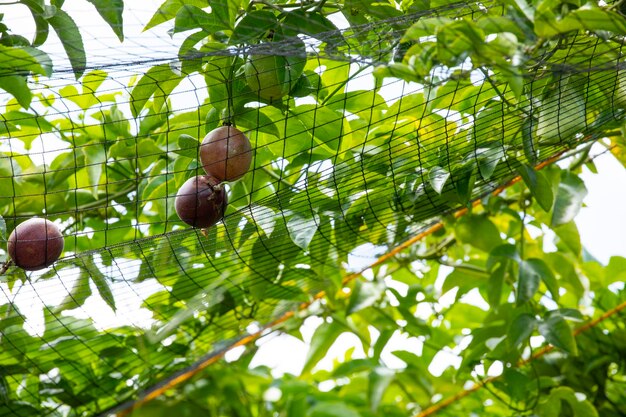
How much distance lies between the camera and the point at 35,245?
71cm

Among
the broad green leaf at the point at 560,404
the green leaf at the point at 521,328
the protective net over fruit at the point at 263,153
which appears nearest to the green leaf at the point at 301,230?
the protective net over fruit at the point at 263,153

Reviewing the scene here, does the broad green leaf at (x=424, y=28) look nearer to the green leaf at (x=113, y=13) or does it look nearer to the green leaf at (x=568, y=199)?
the green leaf at (x=113, y=13)

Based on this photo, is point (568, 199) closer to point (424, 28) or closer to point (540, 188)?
point (540, 188)

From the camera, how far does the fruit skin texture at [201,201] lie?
0.70m

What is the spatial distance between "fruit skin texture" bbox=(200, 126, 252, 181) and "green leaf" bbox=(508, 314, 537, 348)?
0.42 m

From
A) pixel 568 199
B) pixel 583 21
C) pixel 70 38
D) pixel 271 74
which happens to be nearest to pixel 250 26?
pixel 271 74

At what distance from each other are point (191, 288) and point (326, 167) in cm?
21

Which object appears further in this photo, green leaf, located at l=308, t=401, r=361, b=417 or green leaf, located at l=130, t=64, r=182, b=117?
green leaf, located at l=308, t=401, r=361, b=417

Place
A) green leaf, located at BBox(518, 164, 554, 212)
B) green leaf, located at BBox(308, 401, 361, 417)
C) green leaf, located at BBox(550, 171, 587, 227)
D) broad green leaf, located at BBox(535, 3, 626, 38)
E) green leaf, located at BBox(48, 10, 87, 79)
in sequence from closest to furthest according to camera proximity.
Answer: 1. broad green leaf, located at BBox(535, 3, 626, 38)
2. green leaf, located at BBox(48, 10, 87, 79)
3. green leaf, located at BBox(518, 164, 554, 212)
4. green leaf, located at BBox(550, 171, 587, 227)
5. green leaf, located at BBox(308, 401, 361, 417)

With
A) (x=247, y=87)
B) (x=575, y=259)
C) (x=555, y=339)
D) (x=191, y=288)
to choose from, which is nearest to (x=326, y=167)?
(x=247, y=87)

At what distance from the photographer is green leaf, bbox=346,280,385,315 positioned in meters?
1.02

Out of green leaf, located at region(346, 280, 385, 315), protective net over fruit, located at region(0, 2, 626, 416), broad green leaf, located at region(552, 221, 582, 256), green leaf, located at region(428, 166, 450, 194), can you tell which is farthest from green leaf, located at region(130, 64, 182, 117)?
broad green leaf, located at region(552, 221, 582, 256)

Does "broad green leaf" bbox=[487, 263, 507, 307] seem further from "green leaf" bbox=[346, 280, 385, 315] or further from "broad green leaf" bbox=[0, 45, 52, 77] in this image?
"broad green leaf" bbox=[0, 45, 52, 77]

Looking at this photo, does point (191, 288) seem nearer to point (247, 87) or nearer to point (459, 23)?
point (247, 87)
